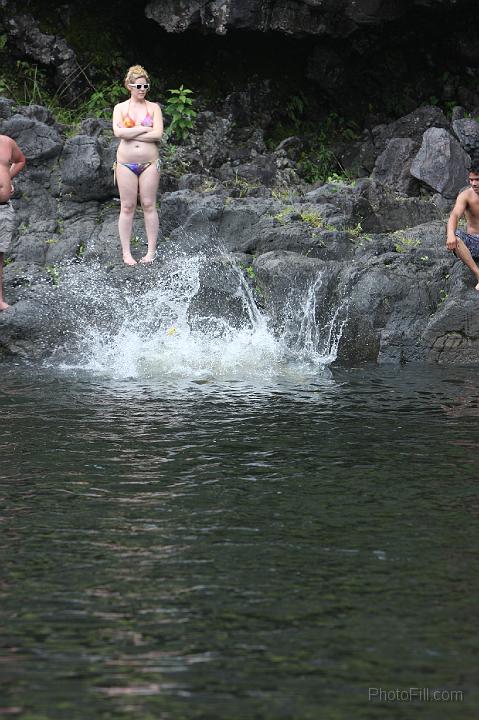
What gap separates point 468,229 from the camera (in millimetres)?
11469

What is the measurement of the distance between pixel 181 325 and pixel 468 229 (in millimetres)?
3092

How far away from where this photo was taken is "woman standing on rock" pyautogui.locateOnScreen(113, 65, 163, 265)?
1138cm

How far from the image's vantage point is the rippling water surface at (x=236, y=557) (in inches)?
159

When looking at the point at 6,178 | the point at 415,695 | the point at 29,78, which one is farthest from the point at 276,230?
the point at 415,695

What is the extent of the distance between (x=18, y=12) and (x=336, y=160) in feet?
16.3

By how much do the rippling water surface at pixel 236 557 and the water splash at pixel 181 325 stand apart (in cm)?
158

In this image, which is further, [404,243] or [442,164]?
[442,164]

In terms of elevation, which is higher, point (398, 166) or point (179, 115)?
point (179, 115)

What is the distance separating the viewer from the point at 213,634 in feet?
14.5

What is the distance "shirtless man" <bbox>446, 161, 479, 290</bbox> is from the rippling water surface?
271cm

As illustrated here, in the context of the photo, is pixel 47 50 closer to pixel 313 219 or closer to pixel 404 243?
pixel 313 219

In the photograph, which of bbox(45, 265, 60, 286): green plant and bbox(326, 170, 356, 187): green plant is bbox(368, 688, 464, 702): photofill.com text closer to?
bbox(45, 265, 60, 286): green plant

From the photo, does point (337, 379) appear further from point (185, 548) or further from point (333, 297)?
point (185, 548)

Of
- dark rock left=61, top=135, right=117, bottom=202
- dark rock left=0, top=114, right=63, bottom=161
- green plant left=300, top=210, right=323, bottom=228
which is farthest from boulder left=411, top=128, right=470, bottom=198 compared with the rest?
dark rock left=0, top=114, right=63, bottom=161
